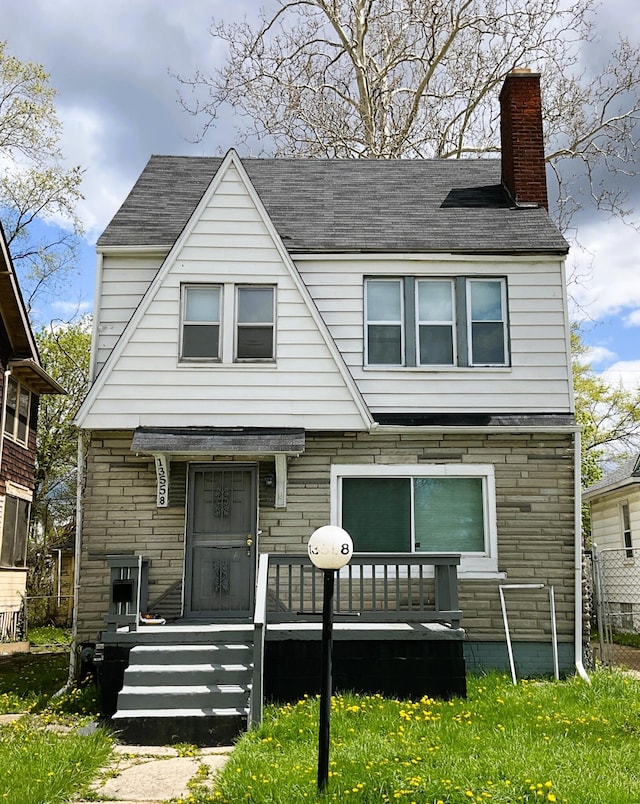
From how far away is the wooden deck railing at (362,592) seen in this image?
29.9 feet

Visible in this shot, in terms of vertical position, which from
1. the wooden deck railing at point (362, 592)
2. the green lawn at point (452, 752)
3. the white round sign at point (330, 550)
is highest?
the white round sign at point (330, 550)

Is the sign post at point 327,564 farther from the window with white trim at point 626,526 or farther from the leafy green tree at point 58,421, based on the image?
the leafy green tree at point 58,421

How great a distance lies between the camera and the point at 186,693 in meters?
8.65

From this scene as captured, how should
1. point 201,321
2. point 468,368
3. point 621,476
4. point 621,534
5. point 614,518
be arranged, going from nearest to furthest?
point 201,321
point 468,368
point 621,476
point 621,534
point 614,518

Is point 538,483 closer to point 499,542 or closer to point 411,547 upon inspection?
point 499,542

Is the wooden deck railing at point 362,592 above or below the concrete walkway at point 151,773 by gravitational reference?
above

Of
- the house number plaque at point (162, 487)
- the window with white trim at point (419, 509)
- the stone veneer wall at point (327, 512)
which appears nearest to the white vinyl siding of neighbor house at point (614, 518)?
the stone veneer wall at point (327, 512)

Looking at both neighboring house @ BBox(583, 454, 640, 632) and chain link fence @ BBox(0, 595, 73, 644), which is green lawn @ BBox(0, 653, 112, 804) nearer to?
chain link fence @ BBox(0, 595, 73, 644)

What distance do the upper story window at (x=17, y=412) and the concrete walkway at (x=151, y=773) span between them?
14.4 metres

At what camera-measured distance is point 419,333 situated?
39.6ft

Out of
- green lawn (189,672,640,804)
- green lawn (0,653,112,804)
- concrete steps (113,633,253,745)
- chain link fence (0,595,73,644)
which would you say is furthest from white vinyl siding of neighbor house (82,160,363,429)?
chain link fence (0,595,73,644)

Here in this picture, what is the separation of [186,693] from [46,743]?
5.47ft

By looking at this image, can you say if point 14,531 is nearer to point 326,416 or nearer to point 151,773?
point 326,416

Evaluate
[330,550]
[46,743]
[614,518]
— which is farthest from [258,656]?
[614,518]
